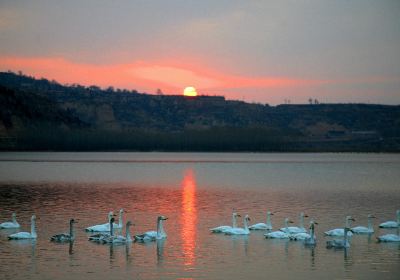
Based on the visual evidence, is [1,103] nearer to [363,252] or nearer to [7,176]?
[7,176]

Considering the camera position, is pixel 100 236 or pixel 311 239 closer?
pixel 311 239

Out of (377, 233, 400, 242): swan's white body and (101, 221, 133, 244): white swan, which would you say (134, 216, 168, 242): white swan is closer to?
(101, 221, 133, 244): white swan

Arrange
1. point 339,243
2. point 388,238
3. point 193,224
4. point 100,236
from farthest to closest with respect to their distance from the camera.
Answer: point 193,224
point 388,238
point 100,236
point 339,243

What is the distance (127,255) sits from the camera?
25859 mm

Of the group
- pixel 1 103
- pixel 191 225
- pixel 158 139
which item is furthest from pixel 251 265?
pixel 158 139

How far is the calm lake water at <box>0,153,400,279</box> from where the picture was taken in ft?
77.2

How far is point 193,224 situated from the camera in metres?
34.1

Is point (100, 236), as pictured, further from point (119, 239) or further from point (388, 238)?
point (388, 238)

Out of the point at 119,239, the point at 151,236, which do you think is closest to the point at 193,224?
the point at 151,236

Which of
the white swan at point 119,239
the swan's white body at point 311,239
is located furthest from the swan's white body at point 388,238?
the white swan at point 119,239

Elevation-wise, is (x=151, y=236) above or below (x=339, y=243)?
above

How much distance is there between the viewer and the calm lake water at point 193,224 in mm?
23531

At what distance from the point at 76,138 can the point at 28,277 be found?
489 ft

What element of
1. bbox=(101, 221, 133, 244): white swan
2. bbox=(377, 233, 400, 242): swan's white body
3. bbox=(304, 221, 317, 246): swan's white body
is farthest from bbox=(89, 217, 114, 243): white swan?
bbox=(377, 233, 400, 242): swan's white body
